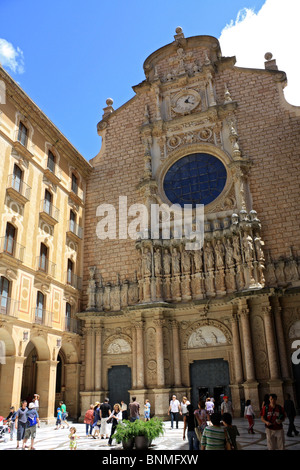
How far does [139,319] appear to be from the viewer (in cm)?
2175

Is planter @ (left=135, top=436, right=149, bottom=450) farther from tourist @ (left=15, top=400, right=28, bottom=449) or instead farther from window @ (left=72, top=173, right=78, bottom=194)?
window @ (left=72, top=173, right=78, bottom=194)

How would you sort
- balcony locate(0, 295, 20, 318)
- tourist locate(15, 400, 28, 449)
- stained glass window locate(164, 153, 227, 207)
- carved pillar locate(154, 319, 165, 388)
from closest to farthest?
tourist locate(15, 400, 28, 449), balcony locate(0, 295, 20, 318), carved pillar locate(154, 319, 165, 388), stained glass window locate(164, 153, 227, 207)

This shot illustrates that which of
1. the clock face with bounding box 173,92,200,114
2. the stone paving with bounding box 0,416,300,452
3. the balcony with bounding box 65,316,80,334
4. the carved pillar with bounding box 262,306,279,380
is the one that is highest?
the clock face with bounding box 173,92,200,114

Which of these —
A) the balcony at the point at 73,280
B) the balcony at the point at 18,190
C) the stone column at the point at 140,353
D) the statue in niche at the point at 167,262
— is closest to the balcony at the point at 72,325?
the balcony at the point at 73,280

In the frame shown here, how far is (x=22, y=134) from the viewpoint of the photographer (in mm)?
21469

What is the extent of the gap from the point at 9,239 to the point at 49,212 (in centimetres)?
402

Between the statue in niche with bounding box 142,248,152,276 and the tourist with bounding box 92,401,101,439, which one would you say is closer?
the tourist with bounding box 92,401,101,439

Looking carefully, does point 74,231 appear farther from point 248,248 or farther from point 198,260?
point 248,248

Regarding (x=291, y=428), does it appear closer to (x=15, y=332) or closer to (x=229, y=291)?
(x=229, y=291)

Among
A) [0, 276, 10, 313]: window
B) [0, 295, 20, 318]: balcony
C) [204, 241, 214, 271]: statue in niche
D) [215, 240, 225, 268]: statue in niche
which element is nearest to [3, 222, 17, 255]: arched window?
[0, 276, 10, 313]: window

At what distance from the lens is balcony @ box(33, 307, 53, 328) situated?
19.8 m

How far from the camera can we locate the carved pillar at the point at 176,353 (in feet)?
68.4

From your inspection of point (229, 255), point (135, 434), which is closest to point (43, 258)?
point (229, 255)

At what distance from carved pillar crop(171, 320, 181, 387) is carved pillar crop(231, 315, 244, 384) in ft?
9.76
